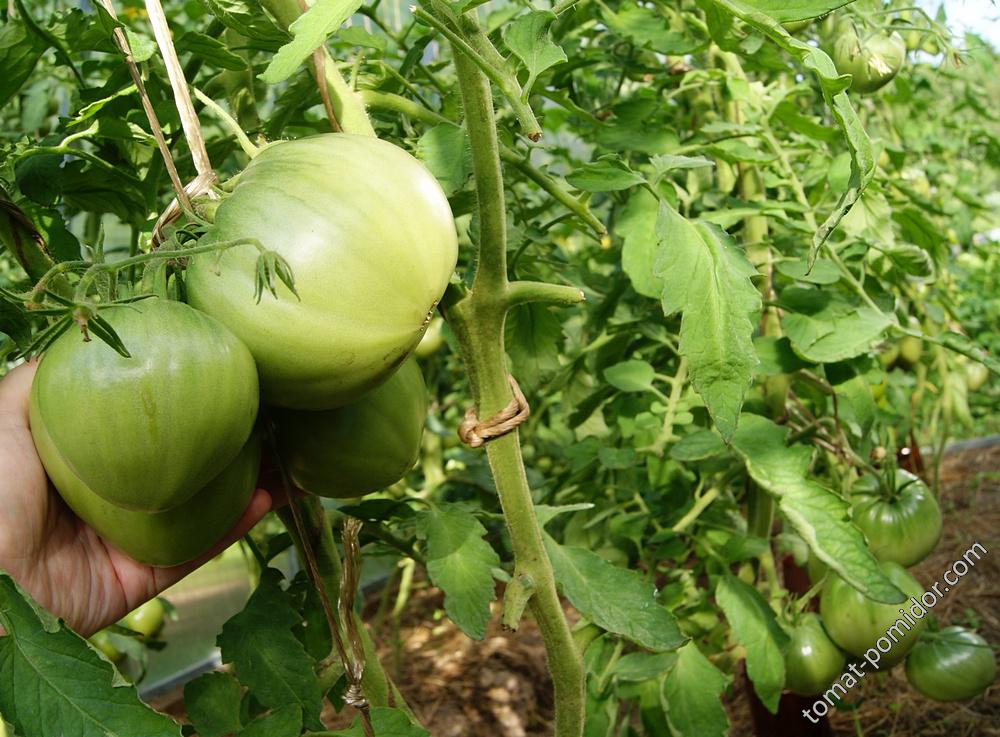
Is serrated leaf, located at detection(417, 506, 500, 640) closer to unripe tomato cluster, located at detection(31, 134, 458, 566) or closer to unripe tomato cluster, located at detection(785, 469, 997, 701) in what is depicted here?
unripe tomato cluster, located at detection(31, 134, 458, 566)

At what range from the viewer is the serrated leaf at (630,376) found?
3.52ft

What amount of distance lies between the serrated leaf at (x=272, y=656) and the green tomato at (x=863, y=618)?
2.11 ft

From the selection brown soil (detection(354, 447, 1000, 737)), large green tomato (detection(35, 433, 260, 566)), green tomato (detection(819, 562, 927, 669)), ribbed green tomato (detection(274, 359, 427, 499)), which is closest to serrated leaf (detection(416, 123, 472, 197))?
ribbed green tomato (detection(274, 359, 427, 499))

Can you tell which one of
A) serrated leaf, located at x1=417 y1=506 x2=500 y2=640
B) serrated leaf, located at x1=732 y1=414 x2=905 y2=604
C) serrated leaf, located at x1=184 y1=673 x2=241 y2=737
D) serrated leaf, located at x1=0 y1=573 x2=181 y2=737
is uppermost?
serrated leaf, located at x1=0 y1=573 x2=181 y2=737

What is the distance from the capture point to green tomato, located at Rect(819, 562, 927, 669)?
3.63 feet

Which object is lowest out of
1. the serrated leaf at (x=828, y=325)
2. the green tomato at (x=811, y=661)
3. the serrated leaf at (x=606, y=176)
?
the green tomato at (x=811, y=661)

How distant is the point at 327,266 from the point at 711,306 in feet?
0.87

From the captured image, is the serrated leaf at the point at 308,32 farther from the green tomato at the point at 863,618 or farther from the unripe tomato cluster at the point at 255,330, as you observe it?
the green tomato at the point at 863,618

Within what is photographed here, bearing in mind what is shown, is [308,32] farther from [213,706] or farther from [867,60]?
[867,60]

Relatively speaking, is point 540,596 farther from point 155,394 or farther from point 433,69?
point 433,69

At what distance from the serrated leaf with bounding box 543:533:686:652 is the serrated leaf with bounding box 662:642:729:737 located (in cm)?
26

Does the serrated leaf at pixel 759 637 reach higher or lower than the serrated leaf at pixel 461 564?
lower

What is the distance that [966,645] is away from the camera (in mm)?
1310

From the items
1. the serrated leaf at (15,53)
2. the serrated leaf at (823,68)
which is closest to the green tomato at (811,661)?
the serrated leaf at (823,68)
